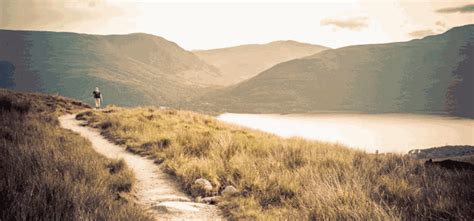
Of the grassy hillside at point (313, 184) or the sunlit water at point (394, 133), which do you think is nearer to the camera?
the grassy hillside at point (313, 184)

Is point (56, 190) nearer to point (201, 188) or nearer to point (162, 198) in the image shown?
point (162, 198)

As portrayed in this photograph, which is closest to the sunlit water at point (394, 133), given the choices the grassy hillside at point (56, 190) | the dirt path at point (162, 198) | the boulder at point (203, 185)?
the dirt path at point (162, 198)

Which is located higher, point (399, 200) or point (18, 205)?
point (18, 205)

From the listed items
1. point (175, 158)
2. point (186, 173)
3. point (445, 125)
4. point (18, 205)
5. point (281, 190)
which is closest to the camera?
point (18, 205)

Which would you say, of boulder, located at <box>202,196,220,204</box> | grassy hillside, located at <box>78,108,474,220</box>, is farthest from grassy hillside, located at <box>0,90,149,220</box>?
grassy hillside, located at <box>78,108,474,220</box>

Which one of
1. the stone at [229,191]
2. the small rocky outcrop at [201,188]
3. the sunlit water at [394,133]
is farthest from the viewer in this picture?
the sunlit water at [394,133]

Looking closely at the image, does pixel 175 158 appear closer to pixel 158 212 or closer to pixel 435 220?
pixel 158 212

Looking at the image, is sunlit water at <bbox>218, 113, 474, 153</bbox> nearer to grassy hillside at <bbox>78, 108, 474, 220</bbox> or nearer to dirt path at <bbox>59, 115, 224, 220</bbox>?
grassy hillside at <bbox>78, 108, 474, 220</bbox>

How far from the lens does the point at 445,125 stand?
5807 inches

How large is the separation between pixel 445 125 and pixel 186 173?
547 feet

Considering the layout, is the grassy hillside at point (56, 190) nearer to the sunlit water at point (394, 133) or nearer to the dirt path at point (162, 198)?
the dirt path at point (162, 198)

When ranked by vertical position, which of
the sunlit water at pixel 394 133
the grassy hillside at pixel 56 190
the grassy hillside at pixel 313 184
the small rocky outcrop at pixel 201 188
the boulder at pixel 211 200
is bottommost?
the sunlit water at pixel 394 133

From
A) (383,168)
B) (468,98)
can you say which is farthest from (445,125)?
(383,168)

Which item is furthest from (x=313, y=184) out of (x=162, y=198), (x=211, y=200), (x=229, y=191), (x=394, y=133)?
(x=394, y=133)
